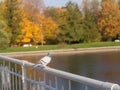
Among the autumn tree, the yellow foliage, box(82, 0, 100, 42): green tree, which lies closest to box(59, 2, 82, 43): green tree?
box(82, 0, 100, 42): green tree

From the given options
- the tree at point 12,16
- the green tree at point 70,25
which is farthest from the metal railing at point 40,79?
the green tree at point 70,25

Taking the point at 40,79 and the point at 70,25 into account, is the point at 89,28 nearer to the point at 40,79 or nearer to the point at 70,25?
the point at 70,25

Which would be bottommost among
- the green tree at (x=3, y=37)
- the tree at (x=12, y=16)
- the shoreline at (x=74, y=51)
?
the shoreline at (x=74, y=51)

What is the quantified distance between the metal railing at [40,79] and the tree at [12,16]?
49.5m

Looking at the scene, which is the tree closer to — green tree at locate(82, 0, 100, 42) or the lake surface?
green tree at locate(82, 0, 100, 42)

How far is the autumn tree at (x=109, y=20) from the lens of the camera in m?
59.8

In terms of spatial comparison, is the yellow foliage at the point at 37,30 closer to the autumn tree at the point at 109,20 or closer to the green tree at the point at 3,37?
the green tree at the point at 3,37

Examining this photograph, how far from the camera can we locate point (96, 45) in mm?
55688

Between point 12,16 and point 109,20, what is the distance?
55.9 ft

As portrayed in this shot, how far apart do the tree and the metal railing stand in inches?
1947

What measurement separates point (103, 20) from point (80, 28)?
443 centimetres

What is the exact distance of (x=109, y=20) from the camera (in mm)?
60375

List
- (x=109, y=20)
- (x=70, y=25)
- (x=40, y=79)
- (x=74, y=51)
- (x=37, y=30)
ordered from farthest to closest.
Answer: (x=109, y=20)
(x=70, y=25)
(x=37, y=30)
(x=74, y=51)
(x=40, y=79)

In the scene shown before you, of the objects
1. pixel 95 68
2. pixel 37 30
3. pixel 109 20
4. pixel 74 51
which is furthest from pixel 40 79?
pixel 109 20
